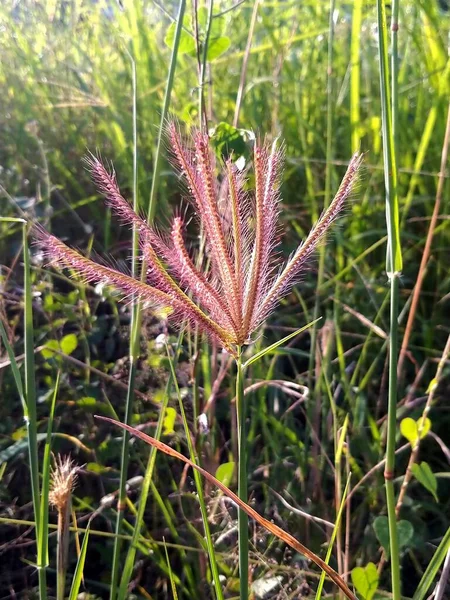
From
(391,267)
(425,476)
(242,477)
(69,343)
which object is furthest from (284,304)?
(242,477)

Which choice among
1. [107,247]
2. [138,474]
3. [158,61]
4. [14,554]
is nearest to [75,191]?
[107,247]

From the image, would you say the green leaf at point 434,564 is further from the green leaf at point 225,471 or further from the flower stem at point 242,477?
the green leaf at point 225,471

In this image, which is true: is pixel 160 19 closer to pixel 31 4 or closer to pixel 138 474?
pixel 31 4

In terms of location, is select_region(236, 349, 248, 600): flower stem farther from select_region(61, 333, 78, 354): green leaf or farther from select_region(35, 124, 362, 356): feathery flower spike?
select_region(61, 333, 78, 354): green leaf

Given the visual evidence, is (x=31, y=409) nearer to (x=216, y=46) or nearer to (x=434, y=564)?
(x=434, y=564)

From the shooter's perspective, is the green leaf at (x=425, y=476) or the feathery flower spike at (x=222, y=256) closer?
the feathery flower spike at (x=222, y=256)

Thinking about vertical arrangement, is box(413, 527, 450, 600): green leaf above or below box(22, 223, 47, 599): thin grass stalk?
below

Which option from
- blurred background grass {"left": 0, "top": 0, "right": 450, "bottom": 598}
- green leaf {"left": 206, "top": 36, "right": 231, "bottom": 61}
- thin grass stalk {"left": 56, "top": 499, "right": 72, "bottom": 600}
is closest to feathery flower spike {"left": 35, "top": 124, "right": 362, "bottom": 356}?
thin grass stalk {"left": 56, "top": 499, "right": 72, "bottom": 600}

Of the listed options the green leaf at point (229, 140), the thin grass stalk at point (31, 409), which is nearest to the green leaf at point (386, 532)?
the thin grass stalk at point (31, 409)
